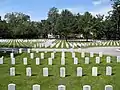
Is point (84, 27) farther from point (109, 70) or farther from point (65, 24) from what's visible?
point (109, 70)

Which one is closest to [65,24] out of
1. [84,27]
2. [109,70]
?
[84,27]

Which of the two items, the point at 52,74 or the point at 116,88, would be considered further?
the point at 52,74

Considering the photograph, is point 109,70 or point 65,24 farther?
point 65,24

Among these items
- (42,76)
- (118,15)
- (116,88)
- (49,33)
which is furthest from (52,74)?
(49,33)

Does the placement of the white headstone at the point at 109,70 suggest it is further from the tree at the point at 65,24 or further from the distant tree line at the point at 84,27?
the tree at the point at 65,24

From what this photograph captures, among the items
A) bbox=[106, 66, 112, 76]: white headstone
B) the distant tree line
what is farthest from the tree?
bbox=[106, 66, 112, 76]: white headstone

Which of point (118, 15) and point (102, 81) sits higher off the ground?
point (118, 15)

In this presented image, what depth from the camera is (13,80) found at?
14836 mm

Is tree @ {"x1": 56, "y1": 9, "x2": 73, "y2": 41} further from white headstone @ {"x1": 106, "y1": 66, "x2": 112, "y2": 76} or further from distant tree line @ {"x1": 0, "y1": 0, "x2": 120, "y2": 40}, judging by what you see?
white headstone @ {"x1": 106, "y1": 66, "x2": 112, "y2": 76}

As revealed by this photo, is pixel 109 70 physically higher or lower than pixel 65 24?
lower

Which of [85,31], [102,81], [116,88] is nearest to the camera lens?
[116,88]

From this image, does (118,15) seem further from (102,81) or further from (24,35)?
(102,81)

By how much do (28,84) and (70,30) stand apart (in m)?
79.7

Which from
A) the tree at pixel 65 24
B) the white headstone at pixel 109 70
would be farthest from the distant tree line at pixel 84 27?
the white headstone at pixel 109 70
